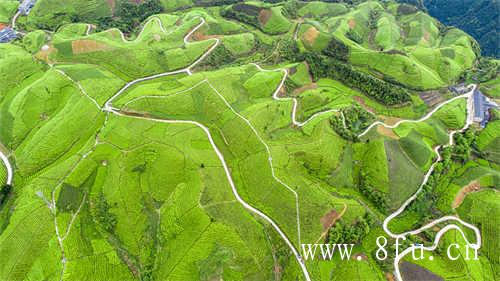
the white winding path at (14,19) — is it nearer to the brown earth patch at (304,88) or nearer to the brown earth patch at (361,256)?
the brown earth patch at (304,88)

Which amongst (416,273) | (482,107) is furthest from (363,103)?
(416,273)

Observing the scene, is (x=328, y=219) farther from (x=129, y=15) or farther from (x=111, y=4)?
(x=111, y=4)

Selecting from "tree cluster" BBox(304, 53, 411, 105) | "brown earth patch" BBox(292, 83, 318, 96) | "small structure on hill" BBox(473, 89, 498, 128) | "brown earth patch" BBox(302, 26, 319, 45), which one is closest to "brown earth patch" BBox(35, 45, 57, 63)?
"brown earth patch" BBox(292, 83, 318, 96)

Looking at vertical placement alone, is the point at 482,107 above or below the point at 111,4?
below

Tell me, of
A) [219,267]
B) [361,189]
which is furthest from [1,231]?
[361,189]

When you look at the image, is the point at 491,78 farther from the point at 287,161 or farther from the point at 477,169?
the point at 287,161

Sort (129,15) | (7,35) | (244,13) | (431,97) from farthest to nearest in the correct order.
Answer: (244,13) < (129,15) < (7,35) < (431,97)
